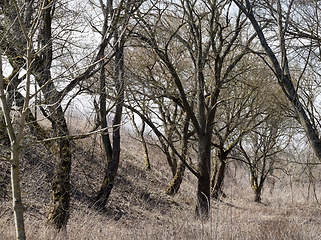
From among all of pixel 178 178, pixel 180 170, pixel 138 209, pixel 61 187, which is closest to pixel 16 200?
pixel 61 187

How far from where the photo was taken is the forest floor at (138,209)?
4641 millimetres

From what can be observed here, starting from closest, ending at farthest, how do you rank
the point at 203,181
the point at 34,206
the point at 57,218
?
the point at 57,218
the point at 203,181
the point at 34,206

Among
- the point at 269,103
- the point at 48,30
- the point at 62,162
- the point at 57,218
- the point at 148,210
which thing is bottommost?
the point at 148,210

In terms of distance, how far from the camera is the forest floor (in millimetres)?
4641

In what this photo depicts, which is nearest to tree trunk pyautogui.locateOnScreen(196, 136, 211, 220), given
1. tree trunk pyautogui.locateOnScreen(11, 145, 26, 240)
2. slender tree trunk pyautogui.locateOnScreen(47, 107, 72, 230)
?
slender tree trunk pyautogui.locateOnScreen(47, 107, 72, 230)

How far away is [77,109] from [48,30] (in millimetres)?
1759

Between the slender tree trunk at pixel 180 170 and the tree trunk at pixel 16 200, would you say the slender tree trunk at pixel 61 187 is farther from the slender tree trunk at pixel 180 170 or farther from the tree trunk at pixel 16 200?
the slender tree trunk at pixel 180 170

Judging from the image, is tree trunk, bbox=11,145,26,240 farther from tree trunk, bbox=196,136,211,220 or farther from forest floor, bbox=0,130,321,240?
tree trunk, bbox=196,136,211,220

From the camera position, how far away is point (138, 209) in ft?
34.0

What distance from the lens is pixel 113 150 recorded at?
931 centimetres

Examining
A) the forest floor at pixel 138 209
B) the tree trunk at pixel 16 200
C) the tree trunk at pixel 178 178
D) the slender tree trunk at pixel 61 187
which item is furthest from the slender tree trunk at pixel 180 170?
the tree trunk at pixel 16 200

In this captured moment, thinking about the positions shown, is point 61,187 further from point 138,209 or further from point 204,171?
point 138,209

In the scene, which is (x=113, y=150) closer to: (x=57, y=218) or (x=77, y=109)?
(x=77, y=109)

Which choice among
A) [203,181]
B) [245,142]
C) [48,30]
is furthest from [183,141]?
[48,30]
